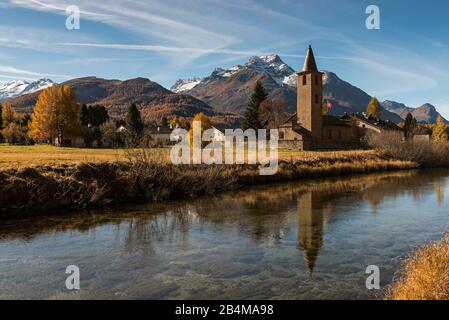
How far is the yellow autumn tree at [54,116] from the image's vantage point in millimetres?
55375

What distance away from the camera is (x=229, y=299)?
10531 mm

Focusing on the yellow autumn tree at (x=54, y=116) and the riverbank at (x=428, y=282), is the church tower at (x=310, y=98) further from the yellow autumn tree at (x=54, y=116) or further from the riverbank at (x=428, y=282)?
the riverbank at (x=428, y=282)

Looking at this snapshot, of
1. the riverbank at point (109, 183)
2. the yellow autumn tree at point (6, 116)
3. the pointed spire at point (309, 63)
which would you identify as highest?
the pointed spire at point (309, 63)

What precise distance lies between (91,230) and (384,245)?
12.3 metres

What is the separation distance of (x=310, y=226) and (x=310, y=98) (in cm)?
5428

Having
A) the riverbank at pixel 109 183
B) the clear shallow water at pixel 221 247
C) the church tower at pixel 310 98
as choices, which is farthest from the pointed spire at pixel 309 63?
the clear shallow water at pixel 221 247

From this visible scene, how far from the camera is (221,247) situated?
51.2 feet

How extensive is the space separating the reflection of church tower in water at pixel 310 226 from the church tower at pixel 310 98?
143 ft

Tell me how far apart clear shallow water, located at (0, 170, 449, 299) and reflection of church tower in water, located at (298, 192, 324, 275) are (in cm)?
5

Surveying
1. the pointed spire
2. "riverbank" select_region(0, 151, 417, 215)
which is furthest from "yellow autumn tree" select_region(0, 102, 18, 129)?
"riverbank" select_region(0, 151, 417, 215)

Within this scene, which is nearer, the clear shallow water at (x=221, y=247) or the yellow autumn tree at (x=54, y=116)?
the clear shallow water at (x=221, y=247)

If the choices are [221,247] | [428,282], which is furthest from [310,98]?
[428,282]

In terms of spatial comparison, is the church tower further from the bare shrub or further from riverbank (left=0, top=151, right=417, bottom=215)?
riverbank (left=0, top=151, right=417, bottom=215)

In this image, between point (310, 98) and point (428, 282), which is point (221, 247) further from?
point (310, 98)
